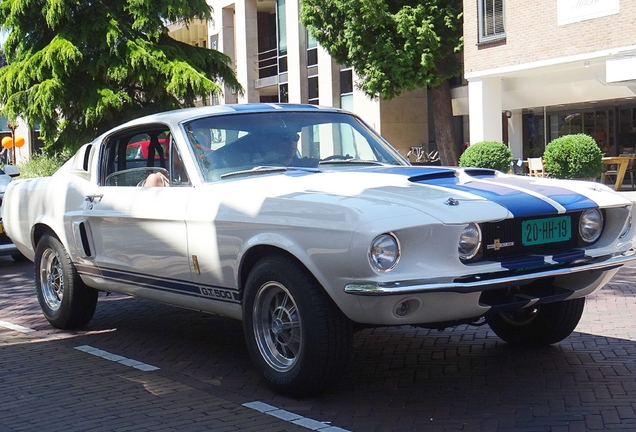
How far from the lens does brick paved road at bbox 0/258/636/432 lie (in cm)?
480

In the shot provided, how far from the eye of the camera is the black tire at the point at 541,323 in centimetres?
602

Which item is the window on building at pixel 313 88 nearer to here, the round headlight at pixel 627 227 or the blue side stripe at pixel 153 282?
the blue side stripe at pixel 153 282

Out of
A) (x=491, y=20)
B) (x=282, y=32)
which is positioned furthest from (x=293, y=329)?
(x=282, y=32)

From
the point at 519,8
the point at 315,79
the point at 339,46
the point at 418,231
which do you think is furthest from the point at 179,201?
the point at 315,79

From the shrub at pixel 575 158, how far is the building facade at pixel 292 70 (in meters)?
12.3

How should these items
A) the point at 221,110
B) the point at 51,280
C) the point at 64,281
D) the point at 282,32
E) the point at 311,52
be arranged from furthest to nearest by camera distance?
the point at 282,32 → the point at 311,52 → the point at 51,280 → the point at 64,281 → the point at 221,110

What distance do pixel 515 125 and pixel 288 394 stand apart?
28.4m

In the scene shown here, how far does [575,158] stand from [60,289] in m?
16.3

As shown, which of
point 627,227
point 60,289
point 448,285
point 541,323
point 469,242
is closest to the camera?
point 448,285

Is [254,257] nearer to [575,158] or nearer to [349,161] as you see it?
[349,161]

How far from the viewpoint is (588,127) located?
29391 mm

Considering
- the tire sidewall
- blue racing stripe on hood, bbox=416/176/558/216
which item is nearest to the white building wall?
the tire sidewall

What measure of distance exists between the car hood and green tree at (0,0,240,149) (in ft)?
62.5

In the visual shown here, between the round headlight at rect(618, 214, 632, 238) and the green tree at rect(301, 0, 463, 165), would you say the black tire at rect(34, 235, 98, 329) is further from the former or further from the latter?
the green tree at rect(301, 0, 463, 165)
